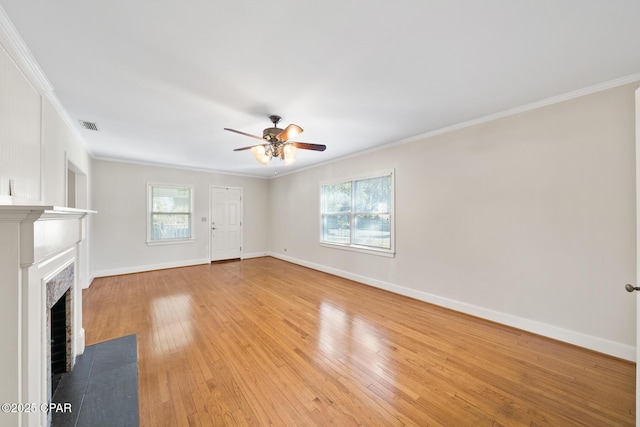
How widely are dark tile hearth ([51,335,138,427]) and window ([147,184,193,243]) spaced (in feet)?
11.8

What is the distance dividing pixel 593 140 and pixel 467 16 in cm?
198

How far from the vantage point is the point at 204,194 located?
240 inches

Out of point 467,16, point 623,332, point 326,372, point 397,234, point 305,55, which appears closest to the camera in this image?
point 467,16

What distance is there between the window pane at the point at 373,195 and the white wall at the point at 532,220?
27 cm

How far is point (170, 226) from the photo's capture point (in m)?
5.67

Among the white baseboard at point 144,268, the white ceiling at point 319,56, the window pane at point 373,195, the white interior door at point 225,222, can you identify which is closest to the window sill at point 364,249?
the window pane at point 373,195

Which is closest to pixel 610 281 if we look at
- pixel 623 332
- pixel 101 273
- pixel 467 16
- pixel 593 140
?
pixel 623 332

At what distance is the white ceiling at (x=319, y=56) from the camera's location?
4.59 ft

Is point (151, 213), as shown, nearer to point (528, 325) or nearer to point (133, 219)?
point (133, 219)

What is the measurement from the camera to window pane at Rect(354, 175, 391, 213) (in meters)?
4.14

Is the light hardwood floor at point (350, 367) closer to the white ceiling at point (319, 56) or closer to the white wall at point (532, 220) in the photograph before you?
the white wall at point (532, 220)

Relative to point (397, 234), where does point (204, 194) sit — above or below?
above

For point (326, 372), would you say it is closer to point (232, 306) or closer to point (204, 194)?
point (232, 306)

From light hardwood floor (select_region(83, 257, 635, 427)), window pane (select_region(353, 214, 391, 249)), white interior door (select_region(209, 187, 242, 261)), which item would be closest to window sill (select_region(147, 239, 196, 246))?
white interior door (select_region(209, 187, 242, 261))
